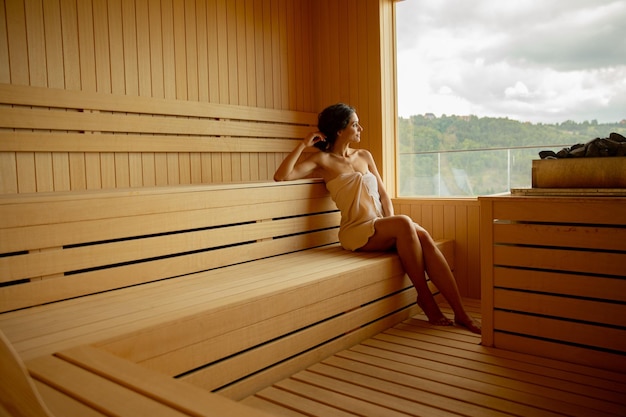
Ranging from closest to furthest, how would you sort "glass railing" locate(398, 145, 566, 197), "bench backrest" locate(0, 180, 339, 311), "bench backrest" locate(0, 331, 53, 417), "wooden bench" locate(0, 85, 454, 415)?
"bench backrest" locate(0, 331, 53, 417), "wooden bench" locate(0, 85, 454, 415), "bench backrest" locate(0, 180, 339, 311), "glass railing" locate(398, 145, 566, 197)

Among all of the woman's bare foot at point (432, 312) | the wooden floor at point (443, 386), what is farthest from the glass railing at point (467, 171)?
the wooden floor at point (443, 386)

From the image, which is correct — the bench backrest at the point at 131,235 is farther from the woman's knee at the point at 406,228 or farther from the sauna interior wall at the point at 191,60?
the sauna interior wall at the point at 191,60

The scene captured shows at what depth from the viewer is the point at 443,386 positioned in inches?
93.0

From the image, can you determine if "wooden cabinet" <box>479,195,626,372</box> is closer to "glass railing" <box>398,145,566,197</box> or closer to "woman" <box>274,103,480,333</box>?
"woman" <box>274,103,480,333</box>

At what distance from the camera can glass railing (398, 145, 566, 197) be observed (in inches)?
194

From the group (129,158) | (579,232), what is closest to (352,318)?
(579,232)

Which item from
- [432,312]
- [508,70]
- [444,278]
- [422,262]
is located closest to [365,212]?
[422,262]

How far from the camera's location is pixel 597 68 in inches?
234

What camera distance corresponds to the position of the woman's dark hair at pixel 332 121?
3.78 metres

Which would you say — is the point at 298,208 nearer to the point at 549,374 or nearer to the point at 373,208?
the point at 373,208

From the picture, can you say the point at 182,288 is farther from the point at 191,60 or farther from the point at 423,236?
the point at 191,60

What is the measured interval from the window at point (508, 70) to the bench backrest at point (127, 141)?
1652 millimetres

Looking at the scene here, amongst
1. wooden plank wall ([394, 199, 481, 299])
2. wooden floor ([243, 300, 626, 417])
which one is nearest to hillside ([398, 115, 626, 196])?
wooden plank wall ([394, 199, 481, 299])

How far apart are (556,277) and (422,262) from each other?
0.92 metres
